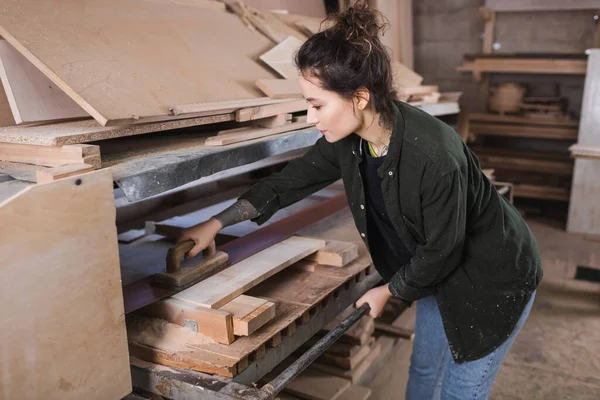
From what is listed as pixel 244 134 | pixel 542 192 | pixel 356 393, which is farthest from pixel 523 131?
pixel 244 134

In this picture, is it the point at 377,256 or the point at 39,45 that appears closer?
the point at 39,45

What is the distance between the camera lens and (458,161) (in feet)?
5.34

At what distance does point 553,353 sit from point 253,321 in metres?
2.79

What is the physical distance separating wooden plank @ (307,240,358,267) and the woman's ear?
674 millimetres

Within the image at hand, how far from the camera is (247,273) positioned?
74.7 inches

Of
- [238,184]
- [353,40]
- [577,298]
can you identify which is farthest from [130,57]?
[577,298]

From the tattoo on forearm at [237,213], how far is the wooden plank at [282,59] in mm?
887

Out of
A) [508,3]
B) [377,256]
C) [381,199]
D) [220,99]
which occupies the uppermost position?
[508,3]

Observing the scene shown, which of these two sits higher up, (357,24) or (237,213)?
(357,24)

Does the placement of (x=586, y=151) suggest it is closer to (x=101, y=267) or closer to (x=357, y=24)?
(x=357, y=24)

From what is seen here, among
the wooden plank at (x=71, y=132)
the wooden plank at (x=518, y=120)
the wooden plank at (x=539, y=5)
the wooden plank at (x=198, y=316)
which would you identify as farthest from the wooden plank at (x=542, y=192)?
the wooden plank at (x=198, y=316)

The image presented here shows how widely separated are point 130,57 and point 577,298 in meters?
3.86

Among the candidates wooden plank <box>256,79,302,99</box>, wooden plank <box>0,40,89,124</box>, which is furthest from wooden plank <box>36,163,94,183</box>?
wooden plank <box>256,79,302,99</box>

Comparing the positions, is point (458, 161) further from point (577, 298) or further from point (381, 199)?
point (577, 298)
